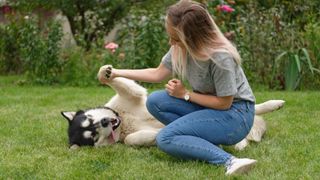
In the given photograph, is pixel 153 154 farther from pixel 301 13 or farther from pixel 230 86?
pixel 301 13

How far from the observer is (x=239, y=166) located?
3.48 m

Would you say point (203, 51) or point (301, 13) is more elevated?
point (203, 51)

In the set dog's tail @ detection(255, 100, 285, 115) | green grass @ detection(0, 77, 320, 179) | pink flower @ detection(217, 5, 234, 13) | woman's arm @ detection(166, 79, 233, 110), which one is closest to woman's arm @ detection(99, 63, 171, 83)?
woman's arm @ detection(166, 79, 233, 110)

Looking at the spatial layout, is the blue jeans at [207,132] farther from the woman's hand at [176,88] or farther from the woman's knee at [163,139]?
the woman's hand at [176,88]

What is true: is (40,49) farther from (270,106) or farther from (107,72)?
(270,106)

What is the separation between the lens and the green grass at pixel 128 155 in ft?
11.8

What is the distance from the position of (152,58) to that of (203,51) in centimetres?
493

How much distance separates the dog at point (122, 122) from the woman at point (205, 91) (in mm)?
435

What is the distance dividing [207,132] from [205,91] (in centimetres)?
27

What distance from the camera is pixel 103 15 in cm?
1049

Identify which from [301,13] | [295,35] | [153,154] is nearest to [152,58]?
[295,35]

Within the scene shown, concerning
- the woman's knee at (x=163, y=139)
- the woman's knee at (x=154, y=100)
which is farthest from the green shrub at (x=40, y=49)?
the woman's knee at (x=163, y=139)

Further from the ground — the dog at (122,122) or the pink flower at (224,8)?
the dog at (122,122)

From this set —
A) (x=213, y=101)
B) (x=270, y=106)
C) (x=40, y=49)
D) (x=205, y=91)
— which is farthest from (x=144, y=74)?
(x=40, y=49)
